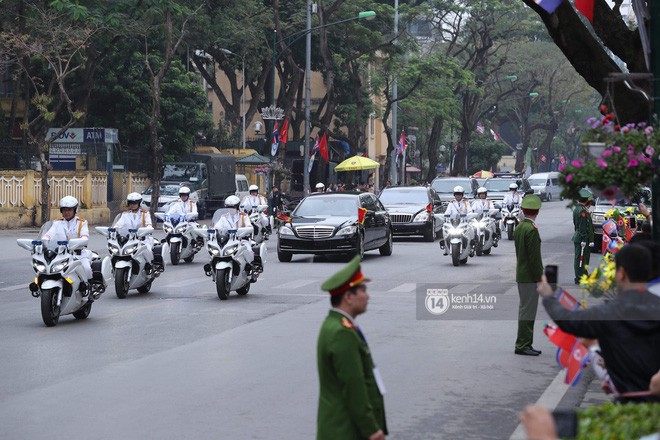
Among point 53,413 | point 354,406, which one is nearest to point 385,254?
point 53,413

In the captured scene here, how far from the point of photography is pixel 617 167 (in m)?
8.42

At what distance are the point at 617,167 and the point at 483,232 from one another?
2159cm

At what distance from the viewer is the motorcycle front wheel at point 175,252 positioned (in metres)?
26.5

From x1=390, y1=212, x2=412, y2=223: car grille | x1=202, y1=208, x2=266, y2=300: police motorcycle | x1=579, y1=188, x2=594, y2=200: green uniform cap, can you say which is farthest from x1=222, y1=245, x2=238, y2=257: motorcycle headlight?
x1=390, y1=212, x2=412, y2=223: car grille

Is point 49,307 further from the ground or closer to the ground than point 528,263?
closer to the ground

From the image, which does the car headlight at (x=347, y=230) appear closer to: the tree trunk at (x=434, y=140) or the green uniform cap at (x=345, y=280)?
the green uniform cap at (x=345, y=280)

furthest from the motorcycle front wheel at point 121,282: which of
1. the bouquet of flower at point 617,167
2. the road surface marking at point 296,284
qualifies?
the bouquet of flower at point 617,167

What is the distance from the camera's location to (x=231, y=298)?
19.3m

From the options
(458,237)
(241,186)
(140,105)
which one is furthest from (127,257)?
(241,186)

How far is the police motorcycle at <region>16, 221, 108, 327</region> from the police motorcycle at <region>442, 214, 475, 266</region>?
37.2ft

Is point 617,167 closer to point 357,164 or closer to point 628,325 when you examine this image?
point 628,325

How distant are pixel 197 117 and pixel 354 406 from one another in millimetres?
48757

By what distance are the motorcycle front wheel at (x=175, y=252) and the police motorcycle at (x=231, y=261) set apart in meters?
6.56

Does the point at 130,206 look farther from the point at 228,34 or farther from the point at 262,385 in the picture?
the point at 228,34
